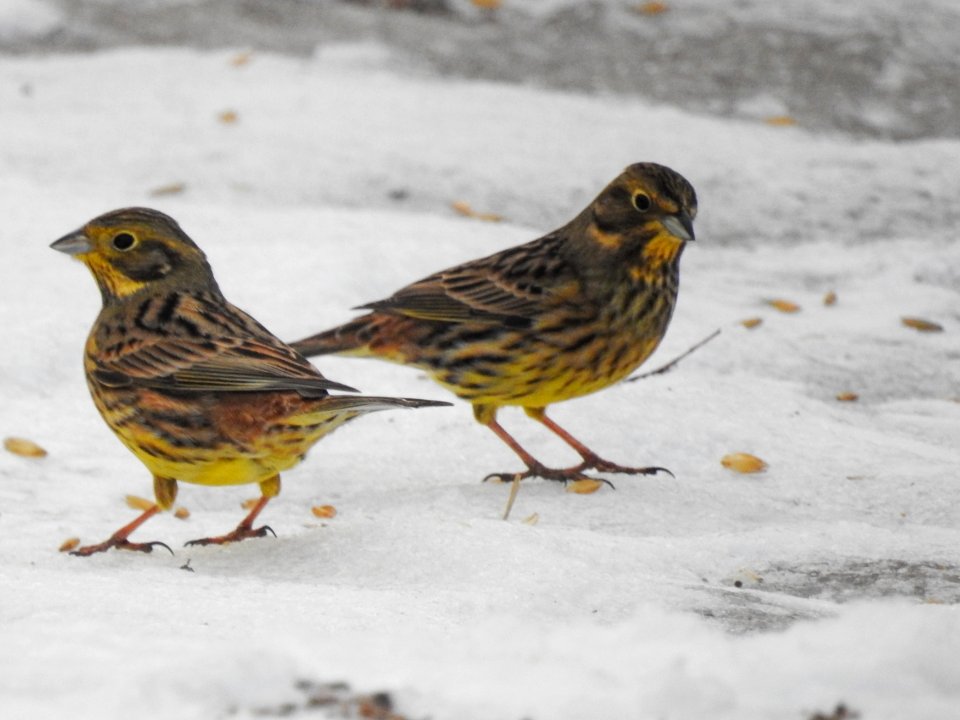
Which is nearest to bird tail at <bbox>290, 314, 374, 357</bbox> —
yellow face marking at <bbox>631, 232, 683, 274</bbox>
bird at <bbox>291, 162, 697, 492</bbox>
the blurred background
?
Answer: bird at <bbox>291, 162, 697, 492</bbox>

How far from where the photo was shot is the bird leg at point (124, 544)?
531cm

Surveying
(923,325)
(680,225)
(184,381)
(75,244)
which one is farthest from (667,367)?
(75,244)

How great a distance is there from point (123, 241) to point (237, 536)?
1.17m

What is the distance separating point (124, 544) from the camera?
5379mm

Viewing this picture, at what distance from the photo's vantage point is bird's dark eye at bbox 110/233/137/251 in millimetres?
5750

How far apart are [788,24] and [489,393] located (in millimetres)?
6943

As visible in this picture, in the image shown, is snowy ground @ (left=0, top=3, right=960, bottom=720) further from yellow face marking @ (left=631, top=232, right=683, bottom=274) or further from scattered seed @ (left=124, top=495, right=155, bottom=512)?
yellow face marking @ (left=631, top=232, right=683, bottom=274)

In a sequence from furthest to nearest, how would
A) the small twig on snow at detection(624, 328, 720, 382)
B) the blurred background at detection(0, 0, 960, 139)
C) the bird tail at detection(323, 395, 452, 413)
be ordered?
the blurred background at detection(0, 0, 960, 139), the small twig on snow at detection(624, 328, 720, 382), the bird tail at detection(323, 395, 452, 413)

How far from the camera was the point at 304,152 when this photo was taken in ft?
32.2

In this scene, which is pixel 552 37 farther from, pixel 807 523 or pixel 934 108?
pixel 807 523

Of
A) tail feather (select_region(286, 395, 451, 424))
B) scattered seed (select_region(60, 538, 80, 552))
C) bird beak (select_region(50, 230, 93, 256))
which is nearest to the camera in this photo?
tail feather (select_region(286, 395, 451, 424))

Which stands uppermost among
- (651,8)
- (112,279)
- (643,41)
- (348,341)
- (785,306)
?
(651,8)

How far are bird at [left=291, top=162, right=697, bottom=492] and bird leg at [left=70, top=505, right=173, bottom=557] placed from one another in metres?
1.21

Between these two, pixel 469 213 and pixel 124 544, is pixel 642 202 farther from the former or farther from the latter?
pixel 469 213
